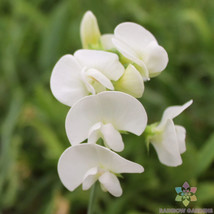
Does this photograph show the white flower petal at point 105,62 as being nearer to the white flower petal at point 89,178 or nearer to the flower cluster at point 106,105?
the flower cluster at point 106,105

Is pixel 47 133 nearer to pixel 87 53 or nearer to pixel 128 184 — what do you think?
pixel 128 184

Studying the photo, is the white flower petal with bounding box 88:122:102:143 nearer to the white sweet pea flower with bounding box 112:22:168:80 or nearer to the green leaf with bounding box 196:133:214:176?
the white sweet pea flower with bounding box 112:22:168:80

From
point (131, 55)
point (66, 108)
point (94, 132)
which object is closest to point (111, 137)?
point (94, 132)

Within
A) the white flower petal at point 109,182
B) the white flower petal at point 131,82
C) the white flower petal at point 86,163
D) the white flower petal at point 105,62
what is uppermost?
the white flower petal at point 105,62

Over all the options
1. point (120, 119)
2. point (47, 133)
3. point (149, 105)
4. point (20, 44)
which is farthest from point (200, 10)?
point (120, 119)

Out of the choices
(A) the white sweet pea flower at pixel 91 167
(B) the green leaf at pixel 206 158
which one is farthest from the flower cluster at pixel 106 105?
(B) the green leaf at pixel 206 158

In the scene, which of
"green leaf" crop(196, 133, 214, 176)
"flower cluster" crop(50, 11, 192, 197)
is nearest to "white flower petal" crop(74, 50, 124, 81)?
"flower cluster" crop(50, 11, 192, 197)

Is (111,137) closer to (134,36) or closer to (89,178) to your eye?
(89,178)
